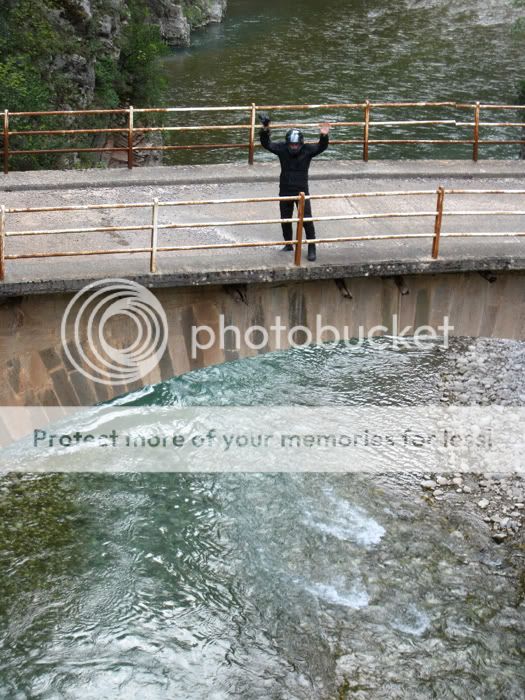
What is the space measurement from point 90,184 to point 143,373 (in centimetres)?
371

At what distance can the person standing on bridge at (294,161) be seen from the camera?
1299 centimetres

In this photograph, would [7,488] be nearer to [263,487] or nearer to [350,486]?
[263,487]

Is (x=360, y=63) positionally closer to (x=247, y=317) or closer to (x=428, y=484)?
(x=428, y=484)

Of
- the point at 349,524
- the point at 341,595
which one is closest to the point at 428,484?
the point at 349,524

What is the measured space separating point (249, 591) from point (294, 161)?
249 inches

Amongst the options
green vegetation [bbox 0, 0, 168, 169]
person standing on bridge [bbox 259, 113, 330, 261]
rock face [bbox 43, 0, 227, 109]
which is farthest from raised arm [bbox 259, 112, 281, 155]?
rock face [bbox 43, 0, 227, 109]

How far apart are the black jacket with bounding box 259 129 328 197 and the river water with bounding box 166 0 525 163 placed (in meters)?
16.6

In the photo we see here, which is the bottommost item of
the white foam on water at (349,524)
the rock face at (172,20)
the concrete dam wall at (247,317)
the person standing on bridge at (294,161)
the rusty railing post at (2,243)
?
the white foam on water at (349,524)

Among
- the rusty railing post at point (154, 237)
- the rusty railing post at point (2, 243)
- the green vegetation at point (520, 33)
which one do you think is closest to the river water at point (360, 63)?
A: the green vegetation at point (520, 33)

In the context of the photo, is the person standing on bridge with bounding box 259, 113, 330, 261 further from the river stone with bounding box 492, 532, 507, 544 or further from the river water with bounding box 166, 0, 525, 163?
the river water with bounding box 166, 0, 525, 163

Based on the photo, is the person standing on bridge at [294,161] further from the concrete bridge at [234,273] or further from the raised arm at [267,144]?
the concrete bridge at [234,273]

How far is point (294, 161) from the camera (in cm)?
1323

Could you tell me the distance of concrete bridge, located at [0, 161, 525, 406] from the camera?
1241cm

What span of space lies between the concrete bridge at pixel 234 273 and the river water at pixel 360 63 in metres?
14.7
